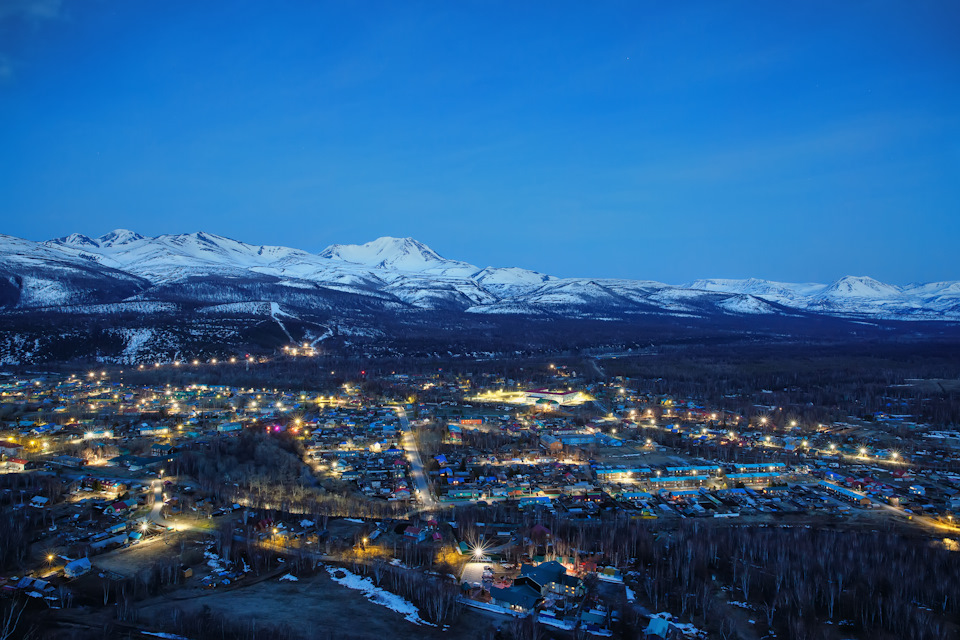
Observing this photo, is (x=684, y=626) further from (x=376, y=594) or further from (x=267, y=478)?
(x=267, y=478)

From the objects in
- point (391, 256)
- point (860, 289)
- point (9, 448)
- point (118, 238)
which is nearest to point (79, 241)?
point (118, 238)

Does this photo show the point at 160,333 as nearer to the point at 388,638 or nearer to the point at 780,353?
the point at 388,638

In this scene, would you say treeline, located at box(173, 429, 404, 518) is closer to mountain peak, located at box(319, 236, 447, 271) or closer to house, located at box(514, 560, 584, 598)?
house, located at box(514, 560, 584, 598)

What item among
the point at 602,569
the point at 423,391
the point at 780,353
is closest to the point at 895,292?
the point at 780,353

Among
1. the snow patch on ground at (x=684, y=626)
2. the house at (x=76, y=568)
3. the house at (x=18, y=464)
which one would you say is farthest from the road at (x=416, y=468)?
the house at (x=18, y=464)

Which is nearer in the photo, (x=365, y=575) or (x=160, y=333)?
(x=365, y=575)

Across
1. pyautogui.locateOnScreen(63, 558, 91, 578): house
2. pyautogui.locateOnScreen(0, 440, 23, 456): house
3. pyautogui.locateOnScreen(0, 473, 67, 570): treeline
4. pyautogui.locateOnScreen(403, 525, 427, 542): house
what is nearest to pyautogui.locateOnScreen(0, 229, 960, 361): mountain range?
pyautogui.locateOnScreen(0, 440, 23, 456): house

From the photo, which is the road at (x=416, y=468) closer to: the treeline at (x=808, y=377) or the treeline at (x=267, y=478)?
the treeline at (x=267, y=478)
